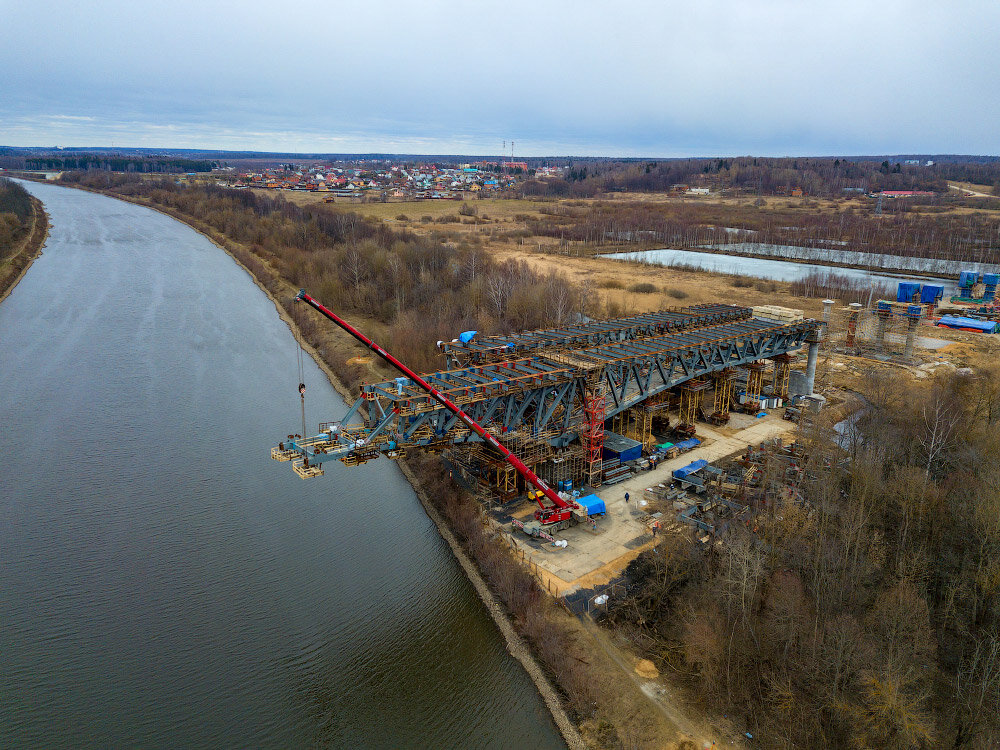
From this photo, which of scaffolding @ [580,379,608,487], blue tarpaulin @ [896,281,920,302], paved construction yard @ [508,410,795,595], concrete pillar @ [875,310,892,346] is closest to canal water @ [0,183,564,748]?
paved construction yard @ [508,410,795,595]

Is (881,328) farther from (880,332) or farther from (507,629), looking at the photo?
(507,629)

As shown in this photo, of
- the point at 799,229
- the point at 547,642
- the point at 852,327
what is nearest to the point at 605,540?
the point at 547,642

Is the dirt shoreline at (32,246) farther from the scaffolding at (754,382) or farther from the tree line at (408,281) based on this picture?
the scaffolding at (754,382)

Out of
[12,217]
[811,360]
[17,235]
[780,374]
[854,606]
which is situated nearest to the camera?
[854,606]

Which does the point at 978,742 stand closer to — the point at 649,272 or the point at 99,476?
the point at 99,476

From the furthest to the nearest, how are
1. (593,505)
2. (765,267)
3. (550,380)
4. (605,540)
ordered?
(765,267) < (550,380) < (593,505) < (605,540)

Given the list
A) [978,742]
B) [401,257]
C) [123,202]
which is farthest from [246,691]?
[123,202]
